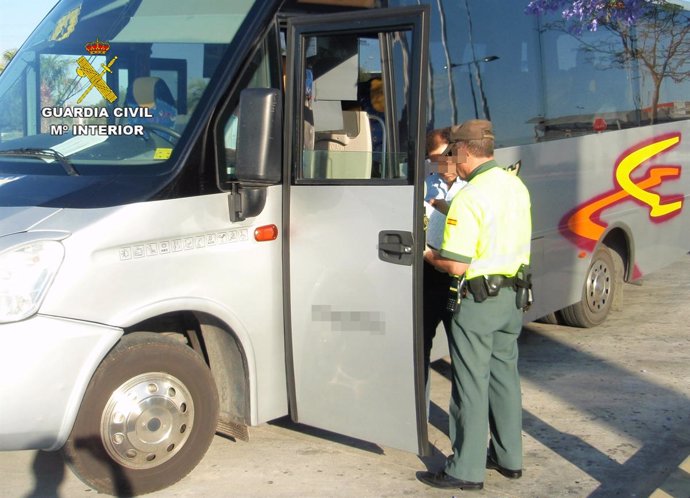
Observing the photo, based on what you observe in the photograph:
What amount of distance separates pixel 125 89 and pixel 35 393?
1669 mm

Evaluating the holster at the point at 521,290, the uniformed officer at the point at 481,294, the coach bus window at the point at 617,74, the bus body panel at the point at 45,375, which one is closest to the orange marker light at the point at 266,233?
the uniformed officer at the point at 481,294

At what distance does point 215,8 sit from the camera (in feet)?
16.1

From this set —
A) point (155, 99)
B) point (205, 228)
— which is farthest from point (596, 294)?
point (155, 99)

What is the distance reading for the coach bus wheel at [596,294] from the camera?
809cm

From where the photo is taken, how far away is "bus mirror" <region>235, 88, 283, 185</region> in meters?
4.42

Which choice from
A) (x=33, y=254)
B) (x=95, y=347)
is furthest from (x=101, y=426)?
(x=33, y=254)

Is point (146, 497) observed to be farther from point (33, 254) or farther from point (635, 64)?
point (635, 64)

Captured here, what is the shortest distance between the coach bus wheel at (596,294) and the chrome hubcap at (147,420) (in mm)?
4293

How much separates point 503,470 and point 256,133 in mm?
2235

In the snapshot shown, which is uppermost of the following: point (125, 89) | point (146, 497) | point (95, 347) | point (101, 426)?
point (125, 89)

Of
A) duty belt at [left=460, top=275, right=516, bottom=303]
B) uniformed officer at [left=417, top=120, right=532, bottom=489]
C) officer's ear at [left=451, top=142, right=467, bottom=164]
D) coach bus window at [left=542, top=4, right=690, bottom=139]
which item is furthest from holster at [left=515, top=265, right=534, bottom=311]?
coach bus window at [left=542, top=4, right=690, bottom=139]

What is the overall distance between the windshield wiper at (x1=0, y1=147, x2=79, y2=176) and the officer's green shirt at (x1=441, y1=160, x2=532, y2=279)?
1.87 meters

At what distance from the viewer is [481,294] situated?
15.0 feet

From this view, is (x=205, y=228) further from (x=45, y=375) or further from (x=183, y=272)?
(x=45, y=375)
